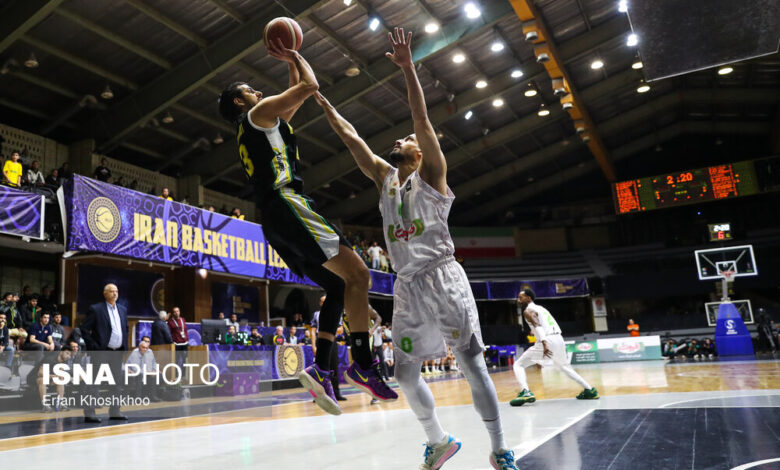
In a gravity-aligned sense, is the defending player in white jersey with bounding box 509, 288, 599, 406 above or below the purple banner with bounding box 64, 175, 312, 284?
below

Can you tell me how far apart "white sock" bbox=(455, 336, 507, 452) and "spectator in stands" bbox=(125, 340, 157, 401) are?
6.71 meters

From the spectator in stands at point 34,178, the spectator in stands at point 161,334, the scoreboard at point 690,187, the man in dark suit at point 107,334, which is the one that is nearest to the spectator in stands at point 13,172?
the spectator in stands at point 34,178

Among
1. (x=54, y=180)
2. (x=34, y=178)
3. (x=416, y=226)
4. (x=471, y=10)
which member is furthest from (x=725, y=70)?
(x=416, y=226)

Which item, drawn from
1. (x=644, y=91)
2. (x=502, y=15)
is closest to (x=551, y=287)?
(x=644, y=91)

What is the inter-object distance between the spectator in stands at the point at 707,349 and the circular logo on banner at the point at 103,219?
16.4m

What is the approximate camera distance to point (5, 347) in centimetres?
934

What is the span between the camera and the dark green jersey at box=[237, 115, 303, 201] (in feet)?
10.3

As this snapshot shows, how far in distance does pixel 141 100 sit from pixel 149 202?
11.3 ft

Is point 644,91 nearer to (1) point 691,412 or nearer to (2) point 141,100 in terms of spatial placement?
(2) point 141,100

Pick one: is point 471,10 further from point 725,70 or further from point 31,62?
point 725,70

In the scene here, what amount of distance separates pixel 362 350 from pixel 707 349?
1787 cm

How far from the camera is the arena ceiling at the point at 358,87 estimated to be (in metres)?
13.4

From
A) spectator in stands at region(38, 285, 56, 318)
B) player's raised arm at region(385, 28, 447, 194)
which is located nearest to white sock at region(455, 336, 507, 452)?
player's raised arm at region(385, 28, 447, 194)

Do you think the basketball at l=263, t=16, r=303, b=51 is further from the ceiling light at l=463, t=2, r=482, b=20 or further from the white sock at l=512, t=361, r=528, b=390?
the ceiling light at l=463, t=2, r=482, b=20
